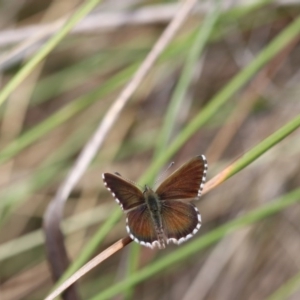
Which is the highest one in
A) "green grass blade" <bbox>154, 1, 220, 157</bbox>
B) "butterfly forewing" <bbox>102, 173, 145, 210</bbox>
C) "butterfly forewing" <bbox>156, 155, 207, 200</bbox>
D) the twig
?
"green grass blade" <bbox>154, 1, 220, 157</bbox>

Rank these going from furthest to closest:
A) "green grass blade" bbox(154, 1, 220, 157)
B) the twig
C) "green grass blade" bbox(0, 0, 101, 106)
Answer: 1. "green grass blade" bbox(154, 1, 220, 157)
2. "green grass blade" bbox(0, 0, 101, 106)
3. the twig

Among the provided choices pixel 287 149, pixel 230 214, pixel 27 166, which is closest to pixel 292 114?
pixel 287 149

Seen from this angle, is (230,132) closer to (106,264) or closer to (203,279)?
(203,279)

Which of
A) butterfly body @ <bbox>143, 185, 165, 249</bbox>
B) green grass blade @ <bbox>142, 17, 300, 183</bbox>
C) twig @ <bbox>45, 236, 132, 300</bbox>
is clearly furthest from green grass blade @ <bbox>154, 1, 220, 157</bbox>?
twig @ <bbox>45, 236, 132, 300</bbox>

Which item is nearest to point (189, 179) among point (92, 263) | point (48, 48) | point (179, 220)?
point (179, 220)

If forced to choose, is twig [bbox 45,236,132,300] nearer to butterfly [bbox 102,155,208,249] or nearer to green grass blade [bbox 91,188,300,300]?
butterfly [bbox 102,155,208,249]

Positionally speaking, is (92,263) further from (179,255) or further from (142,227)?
(179,255)

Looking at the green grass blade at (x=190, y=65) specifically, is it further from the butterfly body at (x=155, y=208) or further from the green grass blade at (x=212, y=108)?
the butterfly body at (x=155, y=208)
